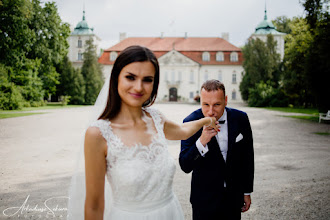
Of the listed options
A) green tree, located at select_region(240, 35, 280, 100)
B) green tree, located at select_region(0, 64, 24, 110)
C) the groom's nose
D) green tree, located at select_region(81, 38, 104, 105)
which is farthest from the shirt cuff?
green tree, located at select_region(81, 38, 104, 105)

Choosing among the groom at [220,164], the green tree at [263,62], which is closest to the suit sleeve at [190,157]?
the groom at [220,164]

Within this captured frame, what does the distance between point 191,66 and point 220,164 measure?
183 feet

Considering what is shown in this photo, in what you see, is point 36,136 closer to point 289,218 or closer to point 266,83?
point 289,218

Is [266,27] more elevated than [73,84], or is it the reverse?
[266,27]

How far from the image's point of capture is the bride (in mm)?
1506

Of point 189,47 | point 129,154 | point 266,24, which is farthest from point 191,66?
point 129,154

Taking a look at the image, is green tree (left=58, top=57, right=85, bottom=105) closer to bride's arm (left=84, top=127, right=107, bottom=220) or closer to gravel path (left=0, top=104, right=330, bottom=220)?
gravel path (left=0, top=104, right=330, bottom=220)

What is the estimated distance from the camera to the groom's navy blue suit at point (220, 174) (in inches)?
90.0

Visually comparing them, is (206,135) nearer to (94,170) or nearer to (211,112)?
(211,112)

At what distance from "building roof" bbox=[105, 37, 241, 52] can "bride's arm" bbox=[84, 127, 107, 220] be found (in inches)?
2286

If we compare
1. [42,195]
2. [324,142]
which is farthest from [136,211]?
[324,142]

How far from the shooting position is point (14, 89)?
21672 millimetres

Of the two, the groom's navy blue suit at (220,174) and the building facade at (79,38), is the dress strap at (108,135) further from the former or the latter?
the building facade at (79,38)

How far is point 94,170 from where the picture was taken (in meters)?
1.48
